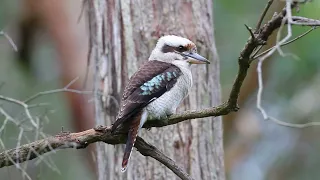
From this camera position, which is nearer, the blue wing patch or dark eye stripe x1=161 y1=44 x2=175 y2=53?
the blue wing patch

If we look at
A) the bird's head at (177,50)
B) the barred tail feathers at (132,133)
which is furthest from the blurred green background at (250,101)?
the barred tail feathers at (132,133)

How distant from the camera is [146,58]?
11.4 ft

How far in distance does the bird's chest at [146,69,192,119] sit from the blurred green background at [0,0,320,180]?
115 inches

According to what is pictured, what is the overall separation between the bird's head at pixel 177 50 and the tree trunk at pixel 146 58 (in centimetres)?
29

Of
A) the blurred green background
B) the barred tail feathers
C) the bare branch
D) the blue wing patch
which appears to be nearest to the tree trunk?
the blue wing patch

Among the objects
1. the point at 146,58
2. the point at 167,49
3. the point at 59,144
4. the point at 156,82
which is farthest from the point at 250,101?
the point at 59,144

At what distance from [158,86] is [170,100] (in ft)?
0.25

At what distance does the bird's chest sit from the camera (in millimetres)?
2783

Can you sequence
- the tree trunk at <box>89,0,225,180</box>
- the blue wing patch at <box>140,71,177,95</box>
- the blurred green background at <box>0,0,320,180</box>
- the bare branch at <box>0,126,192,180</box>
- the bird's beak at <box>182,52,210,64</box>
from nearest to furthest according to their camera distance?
1. the bare branch at <box>0,126,192,180</box>
2. the blue wing patch at <box>140,71,177,95</box>
3. the bird's beak at <box>182,52,210,64</box>
4. the tree trunk at <box>89,0,225,180</box>
5. the blurred green background at <box>0,0,320,180</box>

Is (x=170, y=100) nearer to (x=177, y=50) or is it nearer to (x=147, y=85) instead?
(x=147, y=85)

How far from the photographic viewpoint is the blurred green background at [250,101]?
20.1 ft

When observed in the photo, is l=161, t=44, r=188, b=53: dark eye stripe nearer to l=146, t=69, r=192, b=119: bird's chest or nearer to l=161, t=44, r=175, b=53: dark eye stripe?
l=161, t=44, r=175, b=53: dark eye stripe

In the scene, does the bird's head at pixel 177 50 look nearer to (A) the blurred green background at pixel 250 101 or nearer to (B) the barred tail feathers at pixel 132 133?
(B) the barred tail feathers at pixel 132 133

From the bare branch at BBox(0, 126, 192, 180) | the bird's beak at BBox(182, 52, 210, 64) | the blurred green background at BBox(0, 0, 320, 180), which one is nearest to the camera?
the bare branch at BBox(0, 126, 192, 180)
